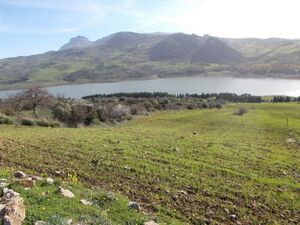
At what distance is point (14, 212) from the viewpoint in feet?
20.7

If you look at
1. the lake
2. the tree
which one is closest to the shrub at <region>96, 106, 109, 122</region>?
the tree

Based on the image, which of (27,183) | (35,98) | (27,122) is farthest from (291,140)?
(35,98)

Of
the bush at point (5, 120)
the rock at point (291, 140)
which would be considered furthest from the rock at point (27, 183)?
the rock at point (291, 140)

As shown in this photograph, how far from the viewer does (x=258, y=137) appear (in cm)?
2669

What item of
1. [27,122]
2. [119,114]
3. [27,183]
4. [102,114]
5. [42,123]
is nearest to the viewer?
[27,183]

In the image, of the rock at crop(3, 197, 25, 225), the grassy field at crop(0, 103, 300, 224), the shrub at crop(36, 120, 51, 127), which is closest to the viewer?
the rock at crop(3, 197, 25, 225)

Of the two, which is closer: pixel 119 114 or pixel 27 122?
pixel 27 122

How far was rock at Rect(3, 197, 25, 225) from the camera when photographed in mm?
6058

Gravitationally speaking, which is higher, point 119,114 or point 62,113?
point 62,113

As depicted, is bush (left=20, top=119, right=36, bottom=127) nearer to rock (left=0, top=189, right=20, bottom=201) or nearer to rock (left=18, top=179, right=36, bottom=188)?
rock (left=18, top=179, right=36, bottom=188)

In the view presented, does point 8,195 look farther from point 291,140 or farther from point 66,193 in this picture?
point 291,140

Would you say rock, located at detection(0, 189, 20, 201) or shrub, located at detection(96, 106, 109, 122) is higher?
rock, located at detection(0, 189, 20, 201)

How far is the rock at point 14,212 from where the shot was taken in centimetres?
606

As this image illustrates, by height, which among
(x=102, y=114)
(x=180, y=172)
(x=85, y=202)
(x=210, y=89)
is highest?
(x=210, y=89)
